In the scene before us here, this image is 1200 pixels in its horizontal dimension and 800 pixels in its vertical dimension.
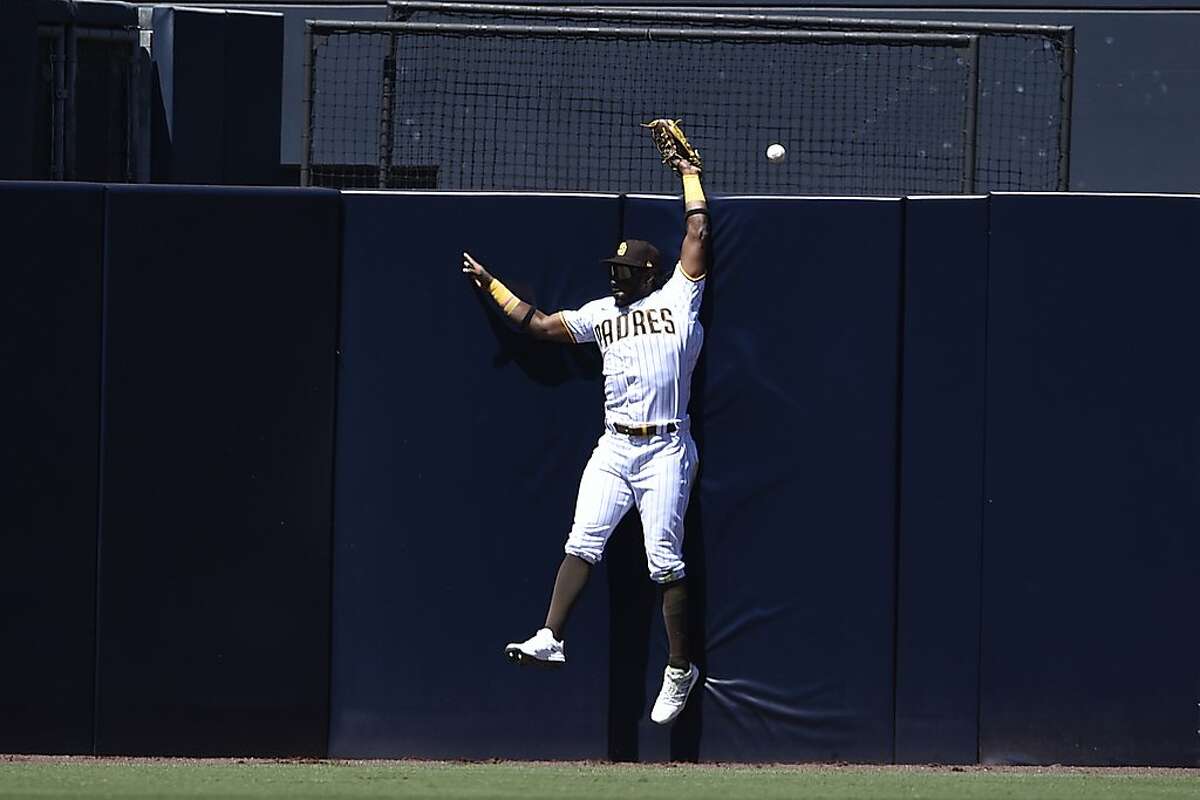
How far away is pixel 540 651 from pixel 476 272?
1.44m

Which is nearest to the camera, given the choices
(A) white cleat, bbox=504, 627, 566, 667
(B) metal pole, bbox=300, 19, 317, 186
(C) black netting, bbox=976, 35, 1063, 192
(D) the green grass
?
(D) the green grass

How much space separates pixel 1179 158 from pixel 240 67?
6.11 m

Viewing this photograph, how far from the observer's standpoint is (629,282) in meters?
6.50

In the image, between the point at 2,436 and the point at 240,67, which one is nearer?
the point at 2,436

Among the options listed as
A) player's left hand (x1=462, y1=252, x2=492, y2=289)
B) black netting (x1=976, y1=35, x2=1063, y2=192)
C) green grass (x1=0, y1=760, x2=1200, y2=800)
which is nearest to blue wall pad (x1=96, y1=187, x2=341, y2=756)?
green grass (x1=0, y1=760, x2=1200, y2=800)

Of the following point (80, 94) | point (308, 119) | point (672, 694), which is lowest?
point (672, 694)

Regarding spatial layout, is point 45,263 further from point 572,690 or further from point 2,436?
point 572,690

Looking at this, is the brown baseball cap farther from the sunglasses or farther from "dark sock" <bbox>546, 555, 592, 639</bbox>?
"dark sock" <bbox>546, 555, 592, 639</bbox>

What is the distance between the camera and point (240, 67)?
8.80 m

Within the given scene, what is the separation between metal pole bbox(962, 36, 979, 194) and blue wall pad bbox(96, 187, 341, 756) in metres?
2.61

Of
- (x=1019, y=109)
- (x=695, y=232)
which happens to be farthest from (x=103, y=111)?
(x=1019, y=109)

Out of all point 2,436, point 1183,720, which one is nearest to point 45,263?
point 2,436

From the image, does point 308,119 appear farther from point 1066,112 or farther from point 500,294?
point 1066,112

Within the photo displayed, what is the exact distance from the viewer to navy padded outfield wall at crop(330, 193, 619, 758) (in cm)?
670
